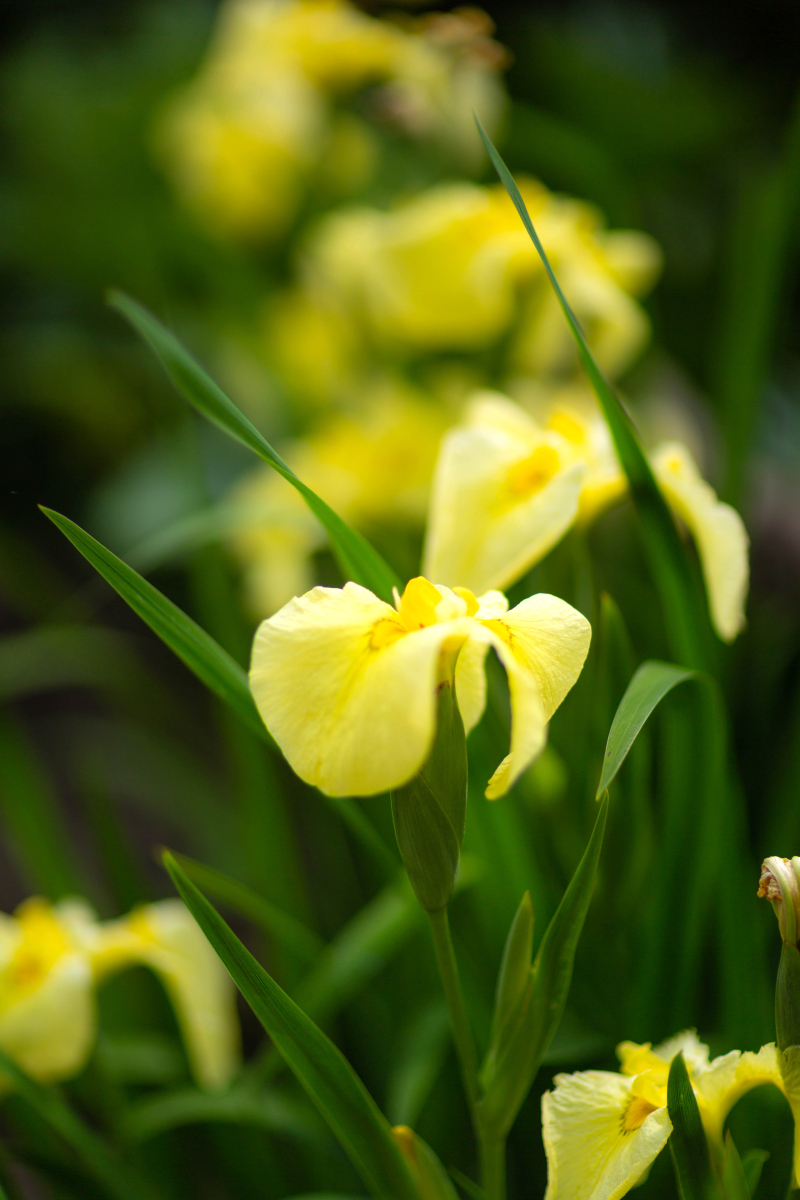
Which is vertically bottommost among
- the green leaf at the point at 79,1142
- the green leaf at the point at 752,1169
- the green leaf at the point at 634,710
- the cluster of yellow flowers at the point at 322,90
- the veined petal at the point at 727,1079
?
the green leaf at the point at 79,1142

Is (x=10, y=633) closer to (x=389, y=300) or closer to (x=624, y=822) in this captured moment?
(x=389, y=300)

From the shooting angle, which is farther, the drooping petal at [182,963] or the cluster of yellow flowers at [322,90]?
the cluster of yellow flowers at [322,90]

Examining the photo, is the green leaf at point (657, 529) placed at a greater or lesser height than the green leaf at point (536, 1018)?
greater

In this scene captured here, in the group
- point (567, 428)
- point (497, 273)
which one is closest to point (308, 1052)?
point (567, 428)

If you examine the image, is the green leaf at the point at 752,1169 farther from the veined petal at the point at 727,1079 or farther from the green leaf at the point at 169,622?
the green leaf at the point at 169,622

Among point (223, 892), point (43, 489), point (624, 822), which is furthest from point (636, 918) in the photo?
point (43, 489)

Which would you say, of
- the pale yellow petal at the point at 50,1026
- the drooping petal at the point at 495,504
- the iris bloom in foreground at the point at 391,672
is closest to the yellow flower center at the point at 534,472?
the drooping petal at the point at 495,504

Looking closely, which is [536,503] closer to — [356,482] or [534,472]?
[534,472]
